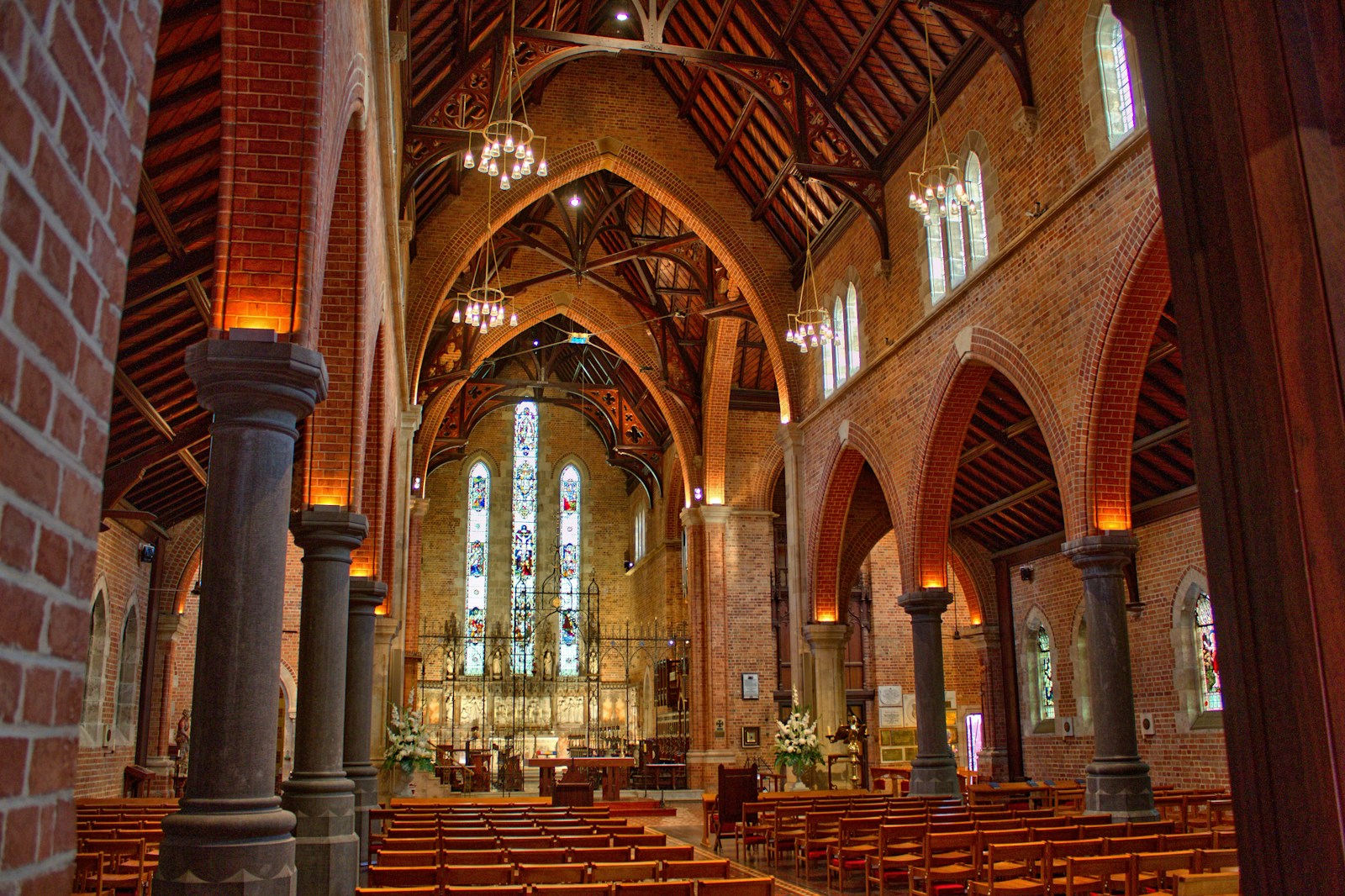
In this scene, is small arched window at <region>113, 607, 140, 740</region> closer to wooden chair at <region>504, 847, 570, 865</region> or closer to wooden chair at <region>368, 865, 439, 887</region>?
wooden chair at <region>504, 847, 570, 865</region>

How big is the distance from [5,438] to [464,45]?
51.8ft

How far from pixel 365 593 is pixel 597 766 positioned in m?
10.5

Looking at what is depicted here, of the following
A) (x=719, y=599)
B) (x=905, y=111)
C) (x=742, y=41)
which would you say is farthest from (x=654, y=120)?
(x=719, y=599)

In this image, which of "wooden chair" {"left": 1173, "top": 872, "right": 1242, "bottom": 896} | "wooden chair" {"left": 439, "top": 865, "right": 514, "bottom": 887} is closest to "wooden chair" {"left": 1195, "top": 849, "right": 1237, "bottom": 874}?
"wooden chair" {"left": 1173, "top": 872, "right": 1242, "bottom": 896}

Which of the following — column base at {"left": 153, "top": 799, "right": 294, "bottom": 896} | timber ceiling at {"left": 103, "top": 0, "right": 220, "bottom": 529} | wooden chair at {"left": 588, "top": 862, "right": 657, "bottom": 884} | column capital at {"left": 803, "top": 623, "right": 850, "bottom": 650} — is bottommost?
wooden chair at {"left": 588, "top": 862, "right": 657, "bottom": 884}

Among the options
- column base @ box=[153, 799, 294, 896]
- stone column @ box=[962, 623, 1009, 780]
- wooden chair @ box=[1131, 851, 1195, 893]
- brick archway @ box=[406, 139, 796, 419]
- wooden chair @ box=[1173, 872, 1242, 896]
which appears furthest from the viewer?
stone column @ box=[962, 623, 1009, 780]

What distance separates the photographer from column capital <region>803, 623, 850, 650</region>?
2058 cm

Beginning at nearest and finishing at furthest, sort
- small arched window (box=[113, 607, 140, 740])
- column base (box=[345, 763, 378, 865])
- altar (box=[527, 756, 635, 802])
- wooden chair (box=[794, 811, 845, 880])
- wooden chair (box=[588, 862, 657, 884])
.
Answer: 1. wooden chair (box=[588, 862, 657, 884])
2. wooden chair (box=[794, 811, 845, 880])
3. column base (box=[345, 763, 378, 865])
4. small arched window (box=[113, 607, 140, 740])
5. altar (box=[527, 756, 635, 802])

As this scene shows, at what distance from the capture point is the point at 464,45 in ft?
52.3

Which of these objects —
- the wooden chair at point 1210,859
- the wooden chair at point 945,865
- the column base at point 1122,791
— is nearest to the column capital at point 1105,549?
the column base at point 1122,791

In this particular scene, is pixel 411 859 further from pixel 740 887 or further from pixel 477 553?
pixel 477 553

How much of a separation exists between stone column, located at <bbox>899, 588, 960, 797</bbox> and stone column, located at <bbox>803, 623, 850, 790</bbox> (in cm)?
343

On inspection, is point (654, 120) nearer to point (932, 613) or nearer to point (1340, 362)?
Result: point (932, 613)

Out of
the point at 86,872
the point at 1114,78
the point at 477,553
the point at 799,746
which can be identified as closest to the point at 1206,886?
the point at 86,872
